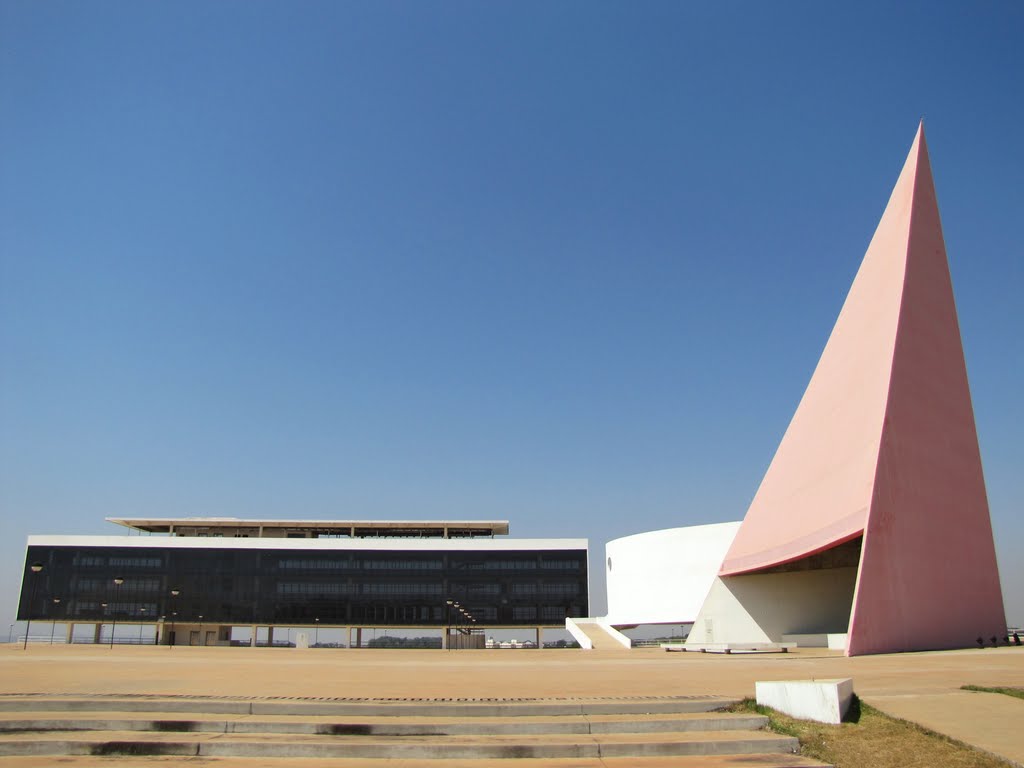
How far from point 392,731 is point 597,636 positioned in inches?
1495

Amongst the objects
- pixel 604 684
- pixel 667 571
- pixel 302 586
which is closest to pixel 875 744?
pixel 604 684

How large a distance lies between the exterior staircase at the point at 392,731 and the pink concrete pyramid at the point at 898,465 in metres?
14.0

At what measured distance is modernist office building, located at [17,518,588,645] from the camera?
206 feet

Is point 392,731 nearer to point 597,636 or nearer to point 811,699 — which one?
point 811,699

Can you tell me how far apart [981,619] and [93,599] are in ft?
214

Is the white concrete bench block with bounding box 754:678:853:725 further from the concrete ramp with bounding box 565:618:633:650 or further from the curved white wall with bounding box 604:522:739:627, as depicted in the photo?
the curved white wall with bounding box 604:522:739:627

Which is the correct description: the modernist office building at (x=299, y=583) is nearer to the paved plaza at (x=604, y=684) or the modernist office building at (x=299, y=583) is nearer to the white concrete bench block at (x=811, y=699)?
the paved plaza at (x=604, y=684)

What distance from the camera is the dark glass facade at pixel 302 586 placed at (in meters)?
62.9

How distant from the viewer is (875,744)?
684 centimetres

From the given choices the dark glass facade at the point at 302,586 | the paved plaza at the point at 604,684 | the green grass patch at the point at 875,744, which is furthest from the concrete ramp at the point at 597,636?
the green grass patch at the point at 875,744

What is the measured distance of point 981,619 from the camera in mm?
23375

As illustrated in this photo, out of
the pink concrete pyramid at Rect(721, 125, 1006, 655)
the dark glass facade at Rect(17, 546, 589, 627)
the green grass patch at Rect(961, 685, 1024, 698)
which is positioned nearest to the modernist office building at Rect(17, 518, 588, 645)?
the dark glass facade at Rect(17, 546, 589, 627)

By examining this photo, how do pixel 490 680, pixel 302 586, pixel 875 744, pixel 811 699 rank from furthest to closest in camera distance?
1. pixel 302 586
2. pixel 490 680
3. pixel 811 699
4. pixel 875 744

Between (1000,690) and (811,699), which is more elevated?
(811,699)
